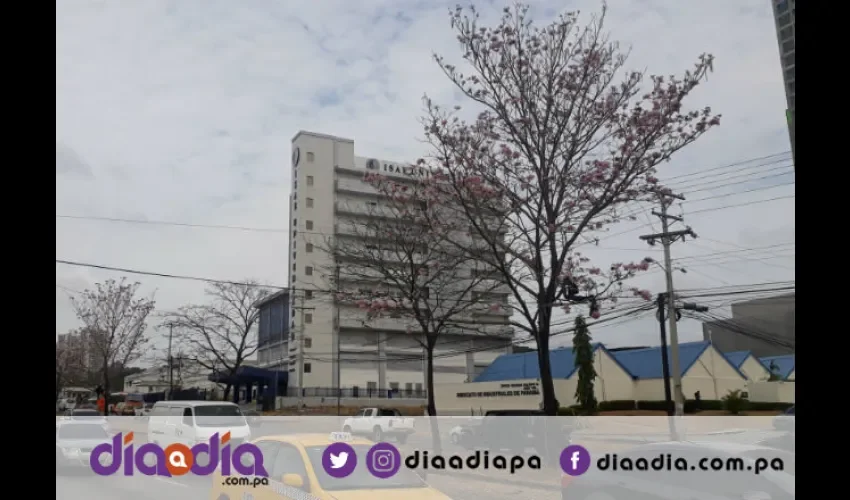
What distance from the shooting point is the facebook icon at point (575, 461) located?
30.8ft

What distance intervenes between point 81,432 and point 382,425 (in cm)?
1493

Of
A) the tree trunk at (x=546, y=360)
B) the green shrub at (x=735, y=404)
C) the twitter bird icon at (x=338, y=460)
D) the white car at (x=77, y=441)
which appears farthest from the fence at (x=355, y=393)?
the twitter bird icon at (x=338, y=460)

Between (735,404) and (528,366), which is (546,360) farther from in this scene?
(528,366)

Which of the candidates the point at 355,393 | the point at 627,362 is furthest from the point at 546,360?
the point at 355,393

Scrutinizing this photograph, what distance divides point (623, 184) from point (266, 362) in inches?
2166

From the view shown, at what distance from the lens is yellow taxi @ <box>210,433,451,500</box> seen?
653 cm

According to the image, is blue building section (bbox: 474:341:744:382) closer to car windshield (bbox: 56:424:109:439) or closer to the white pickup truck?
the white pickup truck

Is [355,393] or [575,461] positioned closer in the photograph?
[575,461]

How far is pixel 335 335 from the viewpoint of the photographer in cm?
5575

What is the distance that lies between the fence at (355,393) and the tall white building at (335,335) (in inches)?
4.5

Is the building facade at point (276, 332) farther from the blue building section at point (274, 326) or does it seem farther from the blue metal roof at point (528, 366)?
the blue metal roof at point (528, 366)

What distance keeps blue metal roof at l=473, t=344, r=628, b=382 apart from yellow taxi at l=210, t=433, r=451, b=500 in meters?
33.2

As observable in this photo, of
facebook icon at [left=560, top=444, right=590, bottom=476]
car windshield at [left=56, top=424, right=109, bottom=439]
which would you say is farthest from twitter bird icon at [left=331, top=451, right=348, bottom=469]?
car windshield at [left=56, top=424, right=109, bottom=439]
